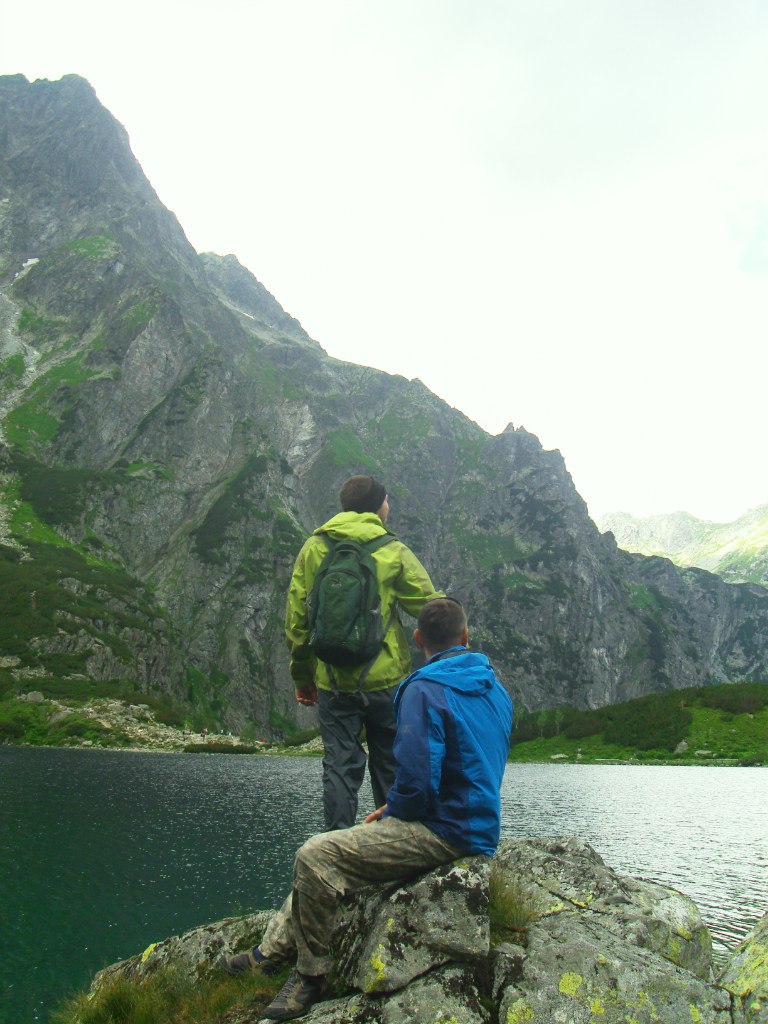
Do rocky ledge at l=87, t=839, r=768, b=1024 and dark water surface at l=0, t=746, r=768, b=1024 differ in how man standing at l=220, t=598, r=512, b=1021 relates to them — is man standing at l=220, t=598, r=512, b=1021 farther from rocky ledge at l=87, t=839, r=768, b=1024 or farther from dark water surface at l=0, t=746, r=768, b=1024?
dark water surface at l=0, t=746, r=768, b=1024

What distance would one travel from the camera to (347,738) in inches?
306

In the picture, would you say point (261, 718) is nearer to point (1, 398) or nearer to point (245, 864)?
point (1, 398)

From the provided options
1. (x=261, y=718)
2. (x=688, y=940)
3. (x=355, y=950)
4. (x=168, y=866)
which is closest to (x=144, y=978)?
(x=355, y=950)

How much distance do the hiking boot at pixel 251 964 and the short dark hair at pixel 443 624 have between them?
3.85 meters

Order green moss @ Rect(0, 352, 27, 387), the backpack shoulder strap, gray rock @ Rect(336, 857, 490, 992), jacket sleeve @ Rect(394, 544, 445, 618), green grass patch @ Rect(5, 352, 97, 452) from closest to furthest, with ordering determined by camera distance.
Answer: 1. gray rock @ Rect(336, 857, 490, 992)
2. the backpack shoulder strap
3. jacket sleeve @ Rect(394, 544, 445, 618)
4. green grass patch @ Rect(5, 352, 97, 452)
5. green moss @ Rect(0, 352, 27, 387)

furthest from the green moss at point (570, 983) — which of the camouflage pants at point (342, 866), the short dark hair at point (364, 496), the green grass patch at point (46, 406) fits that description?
the green grass patch at point (46, 406)

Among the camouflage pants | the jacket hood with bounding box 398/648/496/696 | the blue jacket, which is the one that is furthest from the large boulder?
the jacket hood with bounding box 398/648/496/696

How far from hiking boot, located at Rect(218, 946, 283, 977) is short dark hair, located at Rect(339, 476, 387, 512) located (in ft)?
17.7

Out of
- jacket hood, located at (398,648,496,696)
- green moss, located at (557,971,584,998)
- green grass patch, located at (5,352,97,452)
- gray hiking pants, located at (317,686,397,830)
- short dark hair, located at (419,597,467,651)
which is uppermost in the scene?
green grass patch, located at (5,352,97,452)

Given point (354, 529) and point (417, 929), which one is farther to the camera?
point (354, 529)

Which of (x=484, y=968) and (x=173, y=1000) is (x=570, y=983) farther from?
(x=173, y=1000)

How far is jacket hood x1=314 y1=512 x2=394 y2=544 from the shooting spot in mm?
8086

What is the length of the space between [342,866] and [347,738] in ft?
6.28

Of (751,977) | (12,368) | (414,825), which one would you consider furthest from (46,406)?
(751,977)
